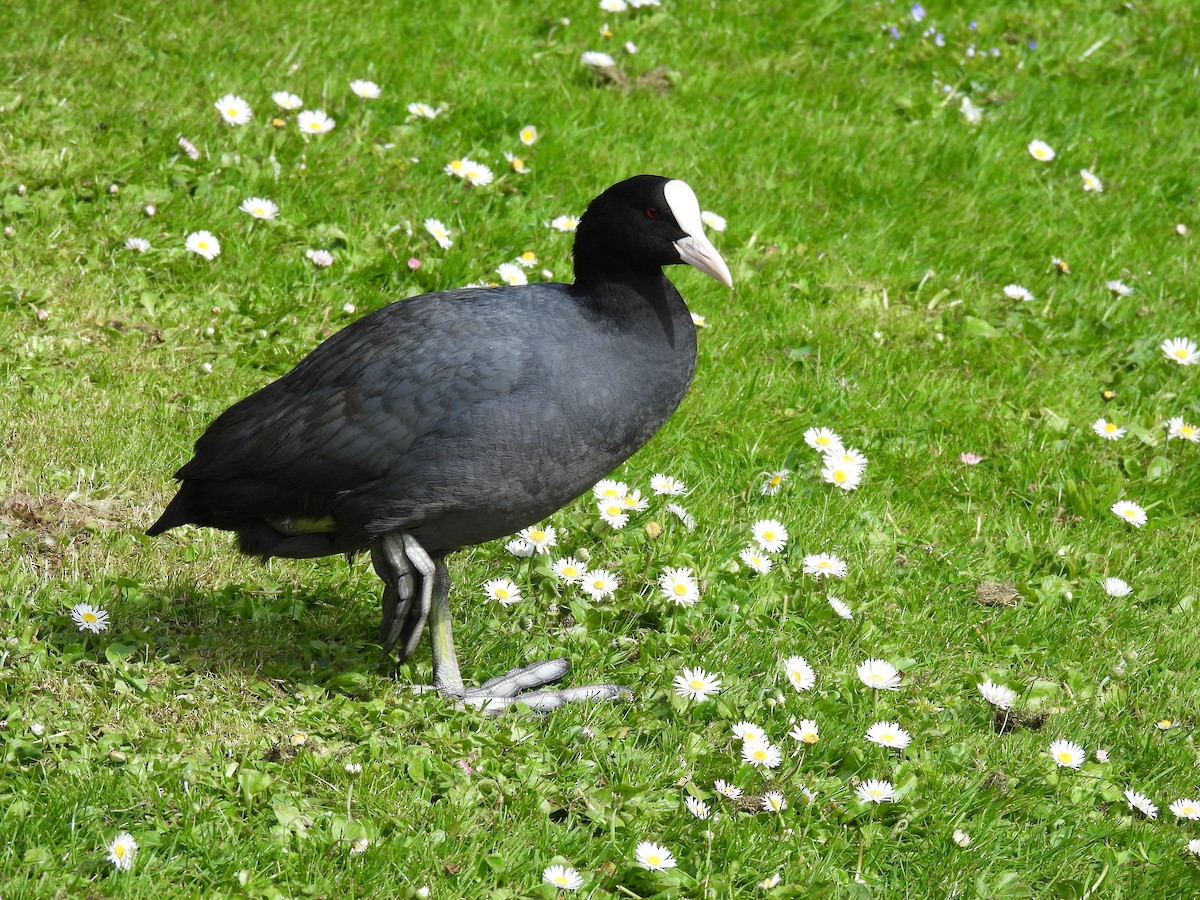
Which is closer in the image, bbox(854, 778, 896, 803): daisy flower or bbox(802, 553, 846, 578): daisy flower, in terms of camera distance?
bbox(854, 778, 896, 803): daisy flower

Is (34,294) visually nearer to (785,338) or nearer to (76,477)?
(76,477)

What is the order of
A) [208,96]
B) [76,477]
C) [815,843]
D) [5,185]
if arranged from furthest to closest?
[208,96], [5,185], [76,477], [815,843]

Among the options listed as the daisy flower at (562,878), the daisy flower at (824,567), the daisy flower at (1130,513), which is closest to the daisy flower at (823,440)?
the daisy flower at (824,567)

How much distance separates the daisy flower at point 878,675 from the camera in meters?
3.69

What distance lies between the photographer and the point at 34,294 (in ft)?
15.4

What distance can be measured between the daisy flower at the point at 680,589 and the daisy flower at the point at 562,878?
105 cm

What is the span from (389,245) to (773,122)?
6.74 ft

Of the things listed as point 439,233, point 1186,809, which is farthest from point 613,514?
point 1186,809

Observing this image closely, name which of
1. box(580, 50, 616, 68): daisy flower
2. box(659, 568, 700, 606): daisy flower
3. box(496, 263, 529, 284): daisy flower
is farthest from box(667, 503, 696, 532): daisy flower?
box(580, 50, 616, 68): daisy flower

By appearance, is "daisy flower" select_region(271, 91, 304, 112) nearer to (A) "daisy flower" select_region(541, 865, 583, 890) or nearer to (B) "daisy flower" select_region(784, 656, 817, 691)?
Result: (B) "daisy flower" select_region(784, 656, 817, 691)

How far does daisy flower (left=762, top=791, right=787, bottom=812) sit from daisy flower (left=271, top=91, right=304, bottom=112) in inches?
140

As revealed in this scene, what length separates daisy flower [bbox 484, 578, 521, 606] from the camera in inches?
153

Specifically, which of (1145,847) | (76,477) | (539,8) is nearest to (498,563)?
(76,477)

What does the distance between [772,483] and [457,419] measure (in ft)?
5.05
